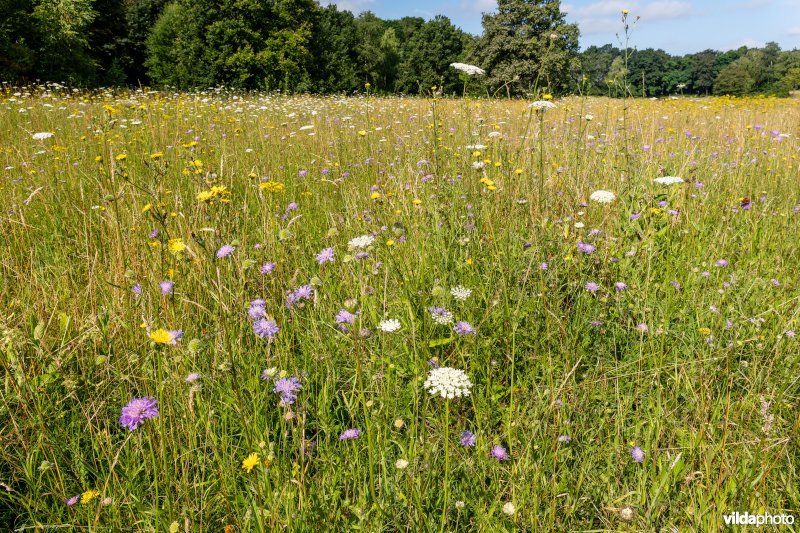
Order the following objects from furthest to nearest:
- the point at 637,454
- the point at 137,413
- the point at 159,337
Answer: the point at 637,454 → the point at 137,413 → the point at 159,337

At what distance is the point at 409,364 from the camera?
1541 mm

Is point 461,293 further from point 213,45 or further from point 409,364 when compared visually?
point 213,45

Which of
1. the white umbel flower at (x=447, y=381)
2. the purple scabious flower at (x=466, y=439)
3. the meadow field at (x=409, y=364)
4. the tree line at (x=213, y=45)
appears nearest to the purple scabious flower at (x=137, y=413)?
the meadow field at (x=409, y=364)

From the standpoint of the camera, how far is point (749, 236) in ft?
8.14

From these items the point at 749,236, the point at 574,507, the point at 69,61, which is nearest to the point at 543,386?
the point at 574,507

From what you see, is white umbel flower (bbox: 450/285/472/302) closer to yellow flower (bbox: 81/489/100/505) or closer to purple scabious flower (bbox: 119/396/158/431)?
purple scabious flower (bbox: 119/396/158/431)

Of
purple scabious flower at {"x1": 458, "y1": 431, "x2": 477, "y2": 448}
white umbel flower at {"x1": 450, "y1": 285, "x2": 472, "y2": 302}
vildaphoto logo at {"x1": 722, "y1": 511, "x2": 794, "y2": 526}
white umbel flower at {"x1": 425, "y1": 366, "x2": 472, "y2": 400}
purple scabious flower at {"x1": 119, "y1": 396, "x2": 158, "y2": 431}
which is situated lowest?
vildaphoto logo at {"x1": 722, "y1": 511, "x2": 794, "y2": 526}

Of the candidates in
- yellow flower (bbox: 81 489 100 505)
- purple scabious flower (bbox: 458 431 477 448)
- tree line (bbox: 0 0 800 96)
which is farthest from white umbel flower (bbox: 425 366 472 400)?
tree line (bbox: 0 0 800 96)

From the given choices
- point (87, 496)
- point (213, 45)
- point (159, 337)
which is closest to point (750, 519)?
point (159, 337)

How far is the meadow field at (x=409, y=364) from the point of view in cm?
110

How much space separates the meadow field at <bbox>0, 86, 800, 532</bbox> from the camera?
1096mm

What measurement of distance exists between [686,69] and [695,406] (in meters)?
104

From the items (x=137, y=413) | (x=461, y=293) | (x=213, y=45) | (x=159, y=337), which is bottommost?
(x=137, y=413)

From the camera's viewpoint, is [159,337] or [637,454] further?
[637,454]
